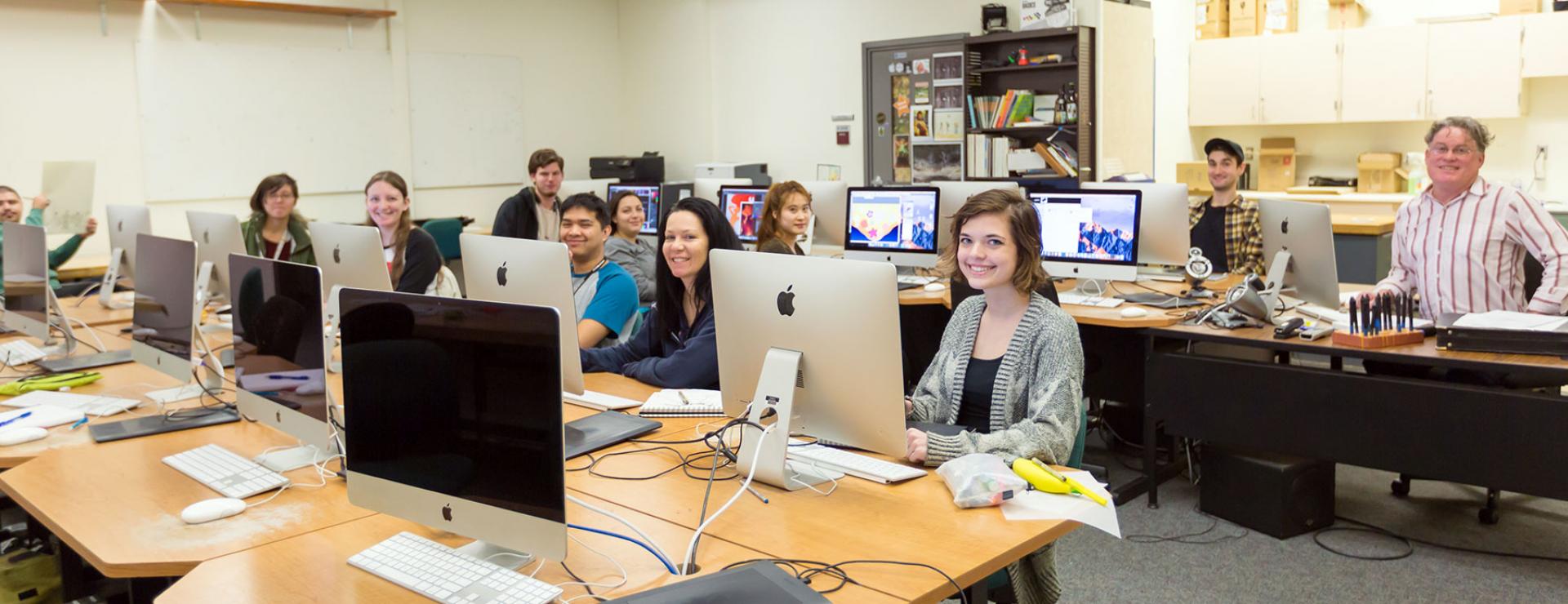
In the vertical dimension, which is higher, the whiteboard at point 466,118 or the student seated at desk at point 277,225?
the whiteboard at point 466,118

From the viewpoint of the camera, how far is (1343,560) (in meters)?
3.46

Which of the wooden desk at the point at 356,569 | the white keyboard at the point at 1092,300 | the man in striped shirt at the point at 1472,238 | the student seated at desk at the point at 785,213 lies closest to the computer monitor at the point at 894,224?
the student seated at desk at the point at 785,213

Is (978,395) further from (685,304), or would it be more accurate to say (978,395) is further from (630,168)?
(630,168)

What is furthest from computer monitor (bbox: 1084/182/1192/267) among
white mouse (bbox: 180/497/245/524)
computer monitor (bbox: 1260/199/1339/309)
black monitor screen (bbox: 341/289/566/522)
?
white mouse (bbox: 180/497/245/524)

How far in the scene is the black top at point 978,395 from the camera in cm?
257

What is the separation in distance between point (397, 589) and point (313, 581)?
16 centimetres

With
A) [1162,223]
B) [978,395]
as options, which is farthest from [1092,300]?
[978,395]

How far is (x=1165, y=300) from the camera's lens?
4426mm

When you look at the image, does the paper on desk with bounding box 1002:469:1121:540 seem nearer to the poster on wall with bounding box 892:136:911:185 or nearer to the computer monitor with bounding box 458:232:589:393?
the computer monitor with bounding box 458:232:589:393

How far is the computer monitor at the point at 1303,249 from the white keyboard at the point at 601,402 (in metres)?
2.32

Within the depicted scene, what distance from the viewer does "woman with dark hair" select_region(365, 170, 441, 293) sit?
4.23m

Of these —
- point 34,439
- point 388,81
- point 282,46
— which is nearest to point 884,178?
point 388,81

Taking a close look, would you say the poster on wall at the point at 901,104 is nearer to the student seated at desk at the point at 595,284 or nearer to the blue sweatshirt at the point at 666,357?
the student seated at desk at the point at 595,284

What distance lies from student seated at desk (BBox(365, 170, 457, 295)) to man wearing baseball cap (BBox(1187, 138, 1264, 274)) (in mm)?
3252
